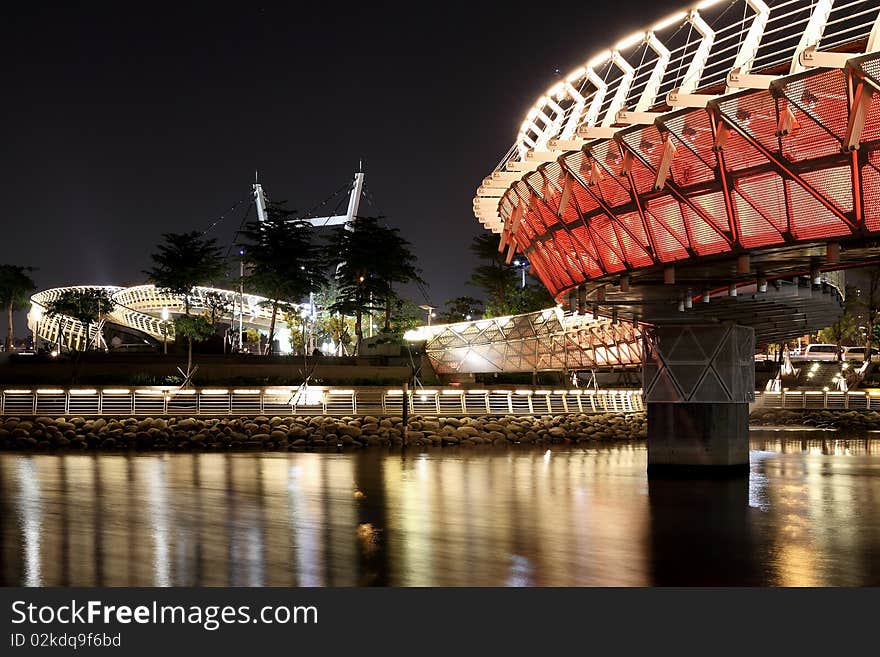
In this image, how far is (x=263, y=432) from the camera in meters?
57.3

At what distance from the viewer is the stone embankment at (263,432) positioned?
180ft

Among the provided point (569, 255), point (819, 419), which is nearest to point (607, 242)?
point (569, 255)

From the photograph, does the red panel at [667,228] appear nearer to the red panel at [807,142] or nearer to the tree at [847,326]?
the red panel at [807,142]

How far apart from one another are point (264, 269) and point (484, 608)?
7392 cm

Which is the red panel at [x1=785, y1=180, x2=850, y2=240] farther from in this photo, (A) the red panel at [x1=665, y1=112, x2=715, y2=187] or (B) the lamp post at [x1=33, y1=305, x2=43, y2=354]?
(B) the lamp post at [x1=33, y1=305, x2=43, y2=354]

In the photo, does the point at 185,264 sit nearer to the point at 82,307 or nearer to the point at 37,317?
the point at 82,307

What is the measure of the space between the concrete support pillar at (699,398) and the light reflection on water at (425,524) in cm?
143

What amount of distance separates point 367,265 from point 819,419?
44.9 meters

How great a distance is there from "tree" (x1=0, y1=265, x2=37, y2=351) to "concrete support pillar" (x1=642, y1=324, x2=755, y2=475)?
89738 millimetres

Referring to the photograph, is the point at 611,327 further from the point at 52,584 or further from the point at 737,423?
the point at 52,584

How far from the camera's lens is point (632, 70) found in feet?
107

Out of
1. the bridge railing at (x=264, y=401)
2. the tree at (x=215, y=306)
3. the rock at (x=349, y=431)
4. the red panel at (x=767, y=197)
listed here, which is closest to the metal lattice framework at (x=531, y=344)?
the tree at (x=215, y=306)

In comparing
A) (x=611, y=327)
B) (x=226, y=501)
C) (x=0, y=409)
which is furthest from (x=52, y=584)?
(x=611, y=327)

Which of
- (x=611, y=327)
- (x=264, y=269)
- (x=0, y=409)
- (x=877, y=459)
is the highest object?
(x=264, y=269)
